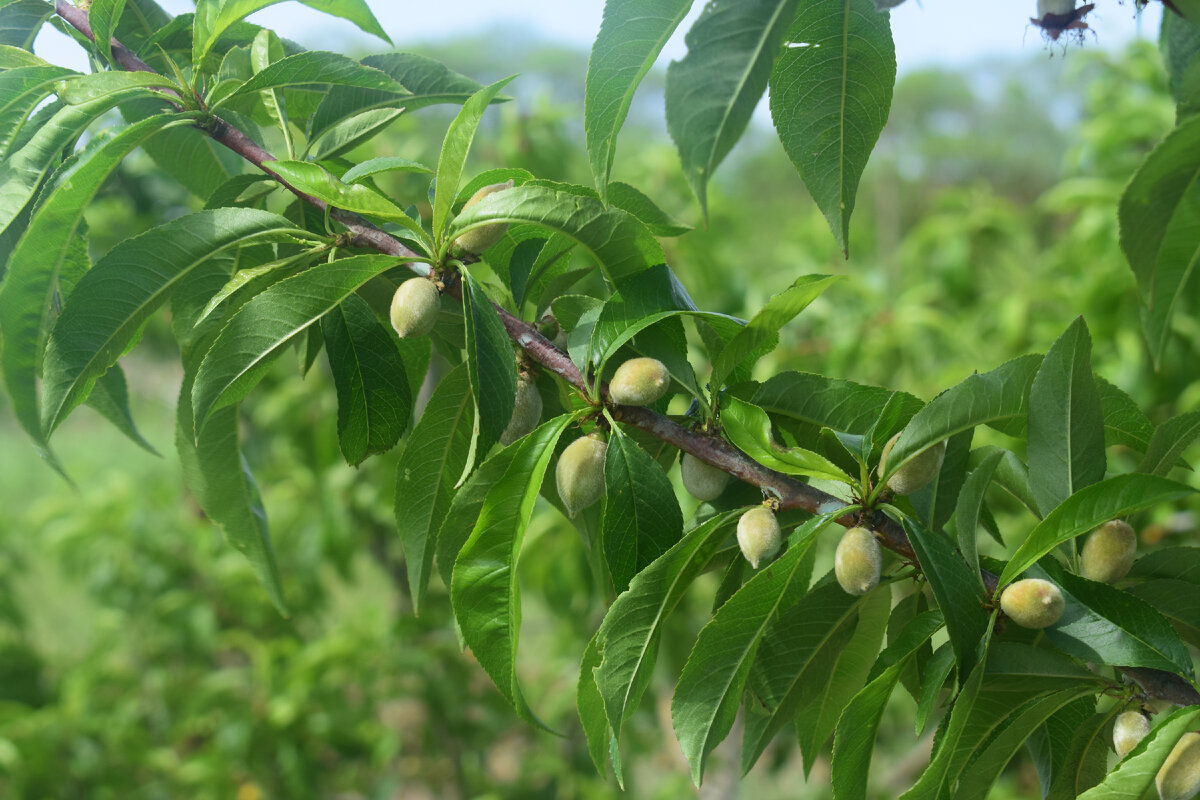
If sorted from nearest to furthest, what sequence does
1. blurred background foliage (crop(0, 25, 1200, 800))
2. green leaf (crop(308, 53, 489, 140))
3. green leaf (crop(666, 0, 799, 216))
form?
green leaf (crop(666, 0, 799, 216))
green leaf (crop(308, 53, 489, 140))
blurred background foliage (crop(0, 25, 1200, 800))

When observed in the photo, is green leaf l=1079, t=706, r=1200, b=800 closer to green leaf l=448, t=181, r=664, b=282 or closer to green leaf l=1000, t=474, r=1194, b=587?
green leaf l=1000, t=474, r=1194, b=587

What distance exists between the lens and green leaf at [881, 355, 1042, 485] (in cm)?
44

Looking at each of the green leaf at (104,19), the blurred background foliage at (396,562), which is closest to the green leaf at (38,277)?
the green leaf at (104,19)

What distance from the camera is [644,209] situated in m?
0.60

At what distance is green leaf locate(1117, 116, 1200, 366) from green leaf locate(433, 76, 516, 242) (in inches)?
12.7

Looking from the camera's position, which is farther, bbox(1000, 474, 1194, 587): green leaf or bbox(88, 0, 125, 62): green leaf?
bbox(88, 0, 125, 62): green leaf

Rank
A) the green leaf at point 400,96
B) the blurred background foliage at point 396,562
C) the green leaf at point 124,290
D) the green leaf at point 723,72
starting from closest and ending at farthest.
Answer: the green leaf at point 723,72 → the green leaf at point 124,290 → the green leaf at point 400,96 → the blurred background foliage at point 396,562

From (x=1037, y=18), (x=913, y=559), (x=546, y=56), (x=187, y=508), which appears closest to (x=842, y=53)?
(x=1037, y=18)

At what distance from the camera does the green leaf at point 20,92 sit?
0.55 m

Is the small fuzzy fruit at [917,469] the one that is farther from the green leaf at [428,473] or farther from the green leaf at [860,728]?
the green leaf at [428,473]

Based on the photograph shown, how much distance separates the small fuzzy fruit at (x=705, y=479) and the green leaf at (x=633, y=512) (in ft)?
0.12

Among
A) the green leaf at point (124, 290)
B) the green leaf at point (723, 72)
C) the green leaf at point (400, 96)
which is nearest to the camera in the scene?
the green leaf at point (723, 72)

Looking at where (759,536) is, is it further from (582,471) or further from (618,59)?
(618,59)

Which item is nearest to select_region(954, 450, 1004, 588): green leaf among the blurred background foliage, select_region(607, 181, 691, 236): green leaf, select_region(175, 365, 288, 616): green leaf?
select_region(607, 181, 691, 236): green leaf
